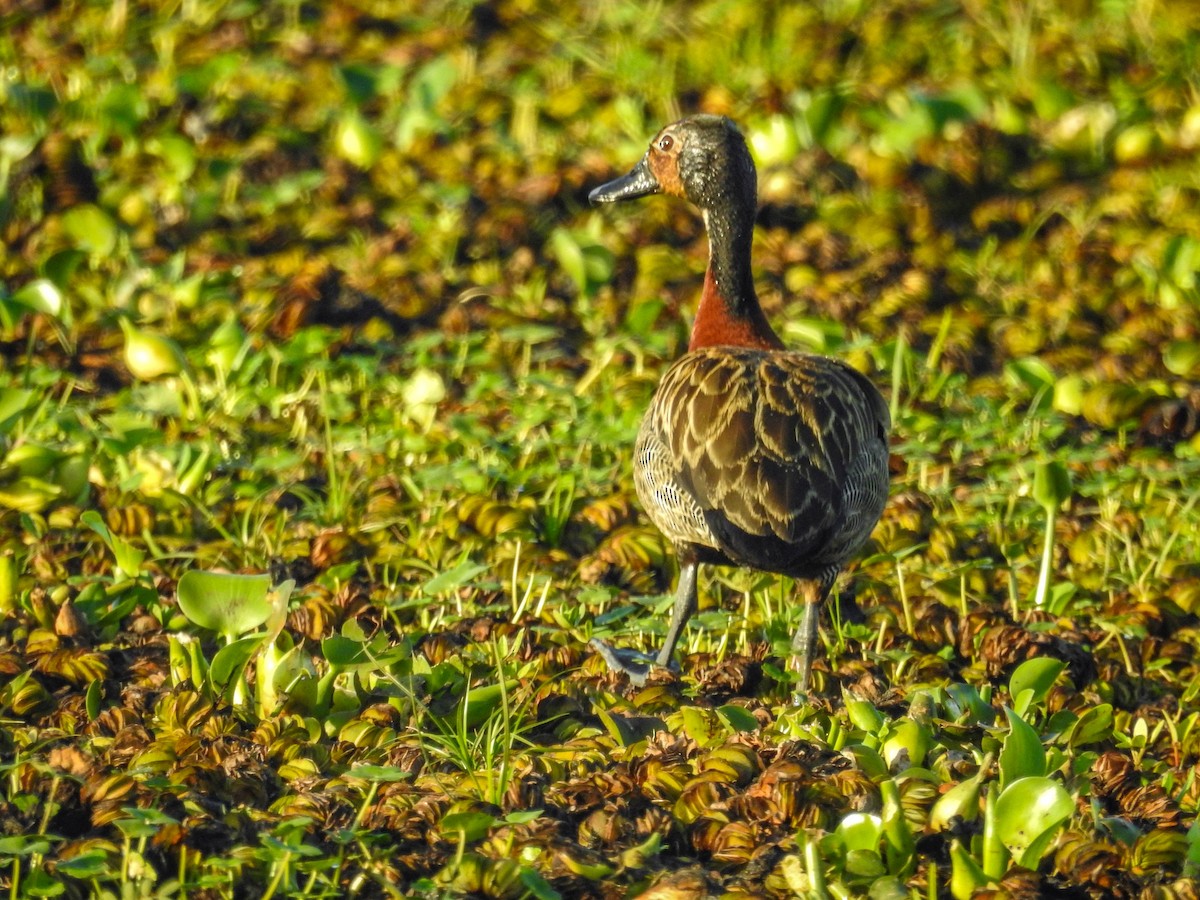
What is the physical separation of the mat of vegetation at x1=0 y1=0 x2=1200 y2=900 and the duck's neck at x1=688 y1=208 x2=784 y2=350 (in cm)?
75

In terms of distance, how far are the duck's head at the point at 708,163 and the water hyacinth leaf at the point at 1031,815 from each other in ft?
9.08

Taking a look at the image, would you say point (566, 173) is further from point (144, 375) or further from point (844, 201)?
point (144, 375)

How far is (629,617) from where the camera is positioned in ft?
19.0

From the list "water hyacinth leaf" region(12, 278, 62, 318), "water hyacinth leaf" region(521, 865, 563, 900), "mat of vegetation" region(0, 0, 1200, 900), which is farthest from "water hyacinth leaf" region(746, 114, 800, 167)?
"water hyacinth leaf" region(521, 865, 563, 900)

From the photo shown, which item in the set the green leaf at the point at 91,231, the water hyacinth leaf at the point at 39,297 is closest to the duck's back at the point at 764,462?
the water hyacinth leaf at the point at 39,297

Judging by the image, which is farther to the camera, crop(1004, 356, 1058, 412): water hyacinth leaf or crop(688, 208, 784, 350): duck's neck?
crop(1004, 356, 1058, 412): water hyacinth leaf

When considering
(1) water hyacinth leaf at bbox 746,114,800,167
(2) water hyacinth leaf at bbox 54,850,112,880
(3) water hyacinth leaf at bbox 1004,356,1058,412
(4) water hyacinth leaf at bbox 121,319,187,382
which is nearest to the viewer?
(2) water hyacinth leaf at bbox 54,850,112,880

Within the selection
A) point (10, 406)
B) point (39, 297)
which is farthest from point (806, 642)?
point (39, 297)

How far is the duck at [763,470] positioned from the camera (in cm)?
502

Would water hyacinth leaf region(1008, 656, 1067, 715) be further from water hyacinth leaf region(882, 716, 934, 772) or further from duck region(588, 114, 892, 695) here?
duck region(588, 114, 892, 695)

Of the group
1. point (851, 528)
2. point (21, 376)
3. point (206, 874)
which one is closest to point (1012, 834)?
point (851, 528)

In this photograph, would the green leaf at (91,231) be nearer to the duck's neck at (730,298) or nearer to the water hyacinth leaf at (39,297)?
the water hyacinth leaf at (39,297)

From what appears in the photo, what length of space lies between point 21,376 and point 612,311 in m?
2.51

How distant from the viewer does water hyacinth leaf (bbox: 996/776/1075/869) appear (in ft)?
13.3
